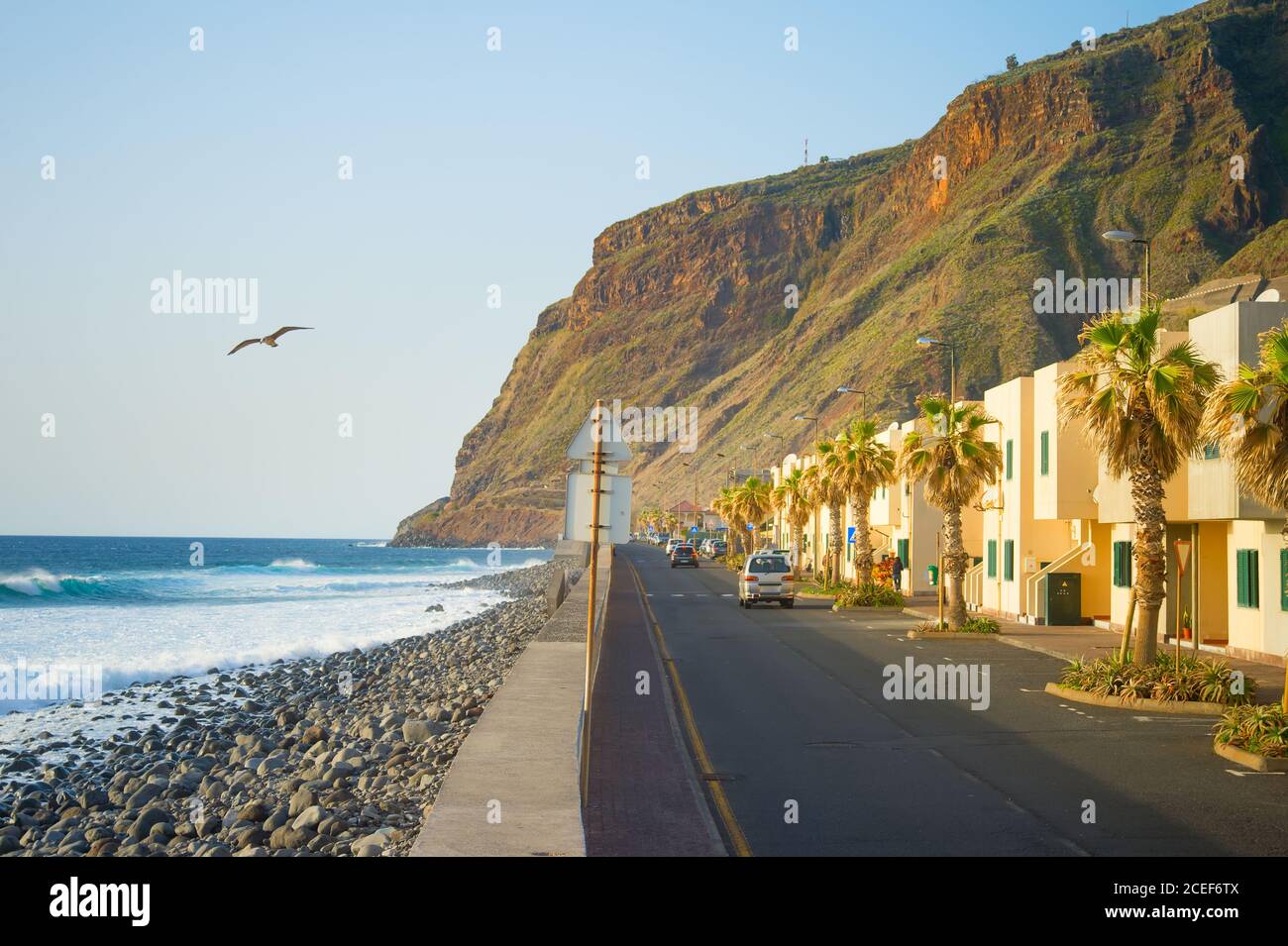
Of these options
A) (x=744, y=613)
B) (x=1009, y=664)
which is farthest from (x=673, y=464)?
(x=1009, y=664)

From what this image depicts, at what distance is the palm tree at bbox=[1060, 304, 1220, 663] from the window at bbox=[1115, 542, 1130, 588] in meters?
11.1

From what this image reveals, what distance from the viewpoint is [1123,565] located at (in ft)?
101

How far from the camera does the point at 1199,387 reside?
1956 cm

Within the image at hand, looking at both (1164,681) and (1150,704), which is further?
(1164,681)

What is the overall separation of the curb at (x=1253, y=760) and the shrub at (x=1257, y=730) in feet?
0.24

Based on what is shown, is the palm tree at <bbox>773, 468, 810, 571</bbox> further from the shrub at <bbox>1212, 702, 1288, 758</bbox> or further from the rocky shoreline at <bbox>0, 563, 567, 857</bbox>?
the shrub at <bbox>1212, 702, 1288, 758</bbox>

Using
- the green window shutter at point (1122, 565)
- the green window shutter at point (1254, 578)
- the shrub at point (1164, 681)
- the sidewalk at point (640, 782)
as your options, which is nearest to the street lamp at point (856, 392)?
the green window shutter at point (1122, 565)

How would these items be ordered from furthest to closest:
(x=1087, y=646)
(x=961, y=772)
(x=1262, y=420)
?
(x=1087, y=646), (x=1262, y=420), (x=961, y=772)

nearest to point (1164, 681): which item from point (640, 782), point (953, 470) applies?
point (640, 782)

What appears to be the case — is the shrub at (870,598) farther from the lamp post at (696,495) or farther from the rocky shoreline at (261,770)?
the lamp post at (696,495)

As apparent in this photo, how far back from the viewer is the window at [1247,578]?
25.0m

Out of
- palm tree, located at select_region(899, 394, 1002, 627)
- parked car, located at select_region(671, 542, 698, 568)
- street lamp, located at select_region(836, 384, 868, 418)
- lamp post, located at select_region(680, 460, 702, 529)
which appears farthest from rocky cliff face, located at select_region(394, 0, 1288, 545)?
palm tree, located at select_region(899, 394, 1002, 627)

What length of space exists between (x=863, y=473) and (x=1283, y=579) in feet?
67.3

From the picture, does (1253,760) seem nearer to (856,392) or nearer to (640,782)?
(640,782)
